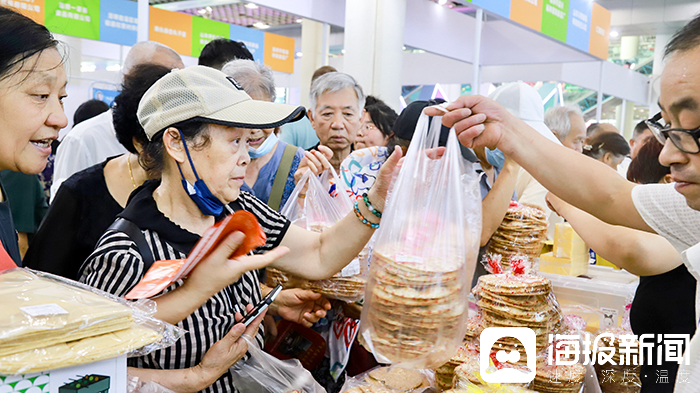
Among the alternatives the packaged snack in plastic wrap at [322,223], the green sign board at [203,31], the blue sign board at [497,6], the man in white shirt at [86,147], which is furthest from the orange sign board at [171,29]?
the packaged snack in plastic wrap at [322,223]

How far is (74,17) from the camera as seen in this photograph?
506 cm

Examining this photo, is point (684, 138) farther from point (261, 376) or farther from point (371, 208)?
point (261, 376)

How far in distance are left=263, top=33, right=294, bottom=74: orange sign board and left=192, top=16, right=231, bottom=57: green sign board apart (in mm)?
971

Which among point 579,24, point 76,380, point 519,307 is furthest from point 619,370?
point 579,24

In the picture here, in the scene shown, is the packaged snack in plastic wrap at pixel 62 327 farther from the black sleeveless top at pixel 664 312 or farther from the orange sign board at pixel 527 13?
the orange sign board at pixel 527 13

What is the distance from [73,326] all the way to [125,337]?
0.09m

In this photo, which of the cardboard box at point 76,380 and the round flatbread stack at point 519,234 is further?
the round flatbread stack at point 519,234

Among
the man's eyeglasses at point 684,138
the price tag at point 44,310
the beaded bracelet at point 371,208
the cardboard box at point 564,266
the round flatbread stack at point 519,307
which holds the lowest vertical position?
the cardboard box at point 564,266

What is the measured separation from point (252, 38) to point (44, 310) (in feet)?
24.4

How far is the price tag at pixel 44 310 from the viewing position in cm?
82

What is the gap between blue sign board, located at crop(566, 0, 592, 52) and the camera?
7.84 metres

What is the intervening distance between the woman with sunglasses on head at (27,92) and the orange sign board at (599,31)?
8.80m

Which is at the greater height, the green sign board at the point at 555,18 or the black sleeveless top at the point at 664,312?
the green sign board at the point at 555,18

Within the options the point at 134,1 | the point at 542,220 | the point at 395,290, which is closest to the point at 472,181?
the point at 395,290
